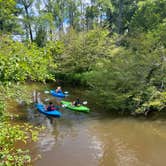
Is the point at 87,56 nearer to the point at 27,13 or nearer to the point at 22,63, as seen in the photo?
the point at 27,13

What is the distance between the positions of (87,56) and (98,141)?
39.6ft

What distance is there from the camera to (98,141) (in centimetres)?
978

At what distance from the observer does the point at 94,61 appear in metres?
20.9

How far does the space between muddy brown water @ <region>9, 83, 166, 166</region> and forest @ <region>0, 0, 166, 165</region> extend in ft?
3.32

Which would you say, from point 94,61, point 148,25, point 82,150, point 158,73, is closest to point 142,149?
point 82,150

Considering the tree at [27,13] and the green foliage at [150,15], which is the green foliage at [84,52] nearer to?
the green foliage at [150,15]

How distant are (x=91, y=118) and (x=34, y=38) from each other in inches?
904

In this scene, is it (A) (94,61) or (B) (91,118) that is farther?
(A) (94,61)

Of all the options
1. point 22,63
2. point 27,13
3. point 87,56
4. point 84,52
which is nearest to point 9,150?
point 22,63

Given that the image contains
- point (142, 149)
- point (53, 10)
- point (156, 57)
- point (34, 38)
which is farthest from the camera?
point (53, 10)

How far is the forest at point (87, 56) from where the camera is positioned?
3.58 meters

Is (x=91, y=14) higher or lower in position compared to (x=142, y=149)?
higher

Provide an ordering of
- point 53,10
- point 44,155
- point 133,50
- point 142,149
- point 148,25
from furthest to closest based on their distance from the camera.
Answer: point 53,10
point 148,25
point 133,50
point 142,149
point 44,155

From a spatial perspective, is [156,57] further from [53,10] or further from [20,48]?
[53,10]
